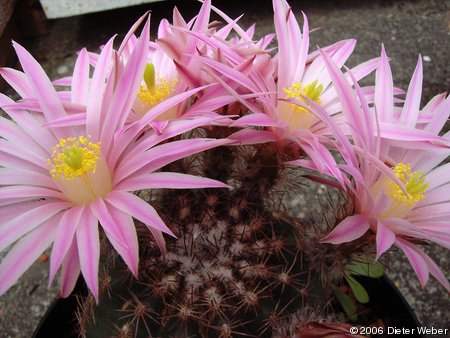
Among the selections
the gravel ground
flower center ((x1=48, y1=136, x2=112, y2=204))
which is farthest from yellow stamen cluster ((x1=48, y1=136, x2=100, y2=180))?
the gravel ground

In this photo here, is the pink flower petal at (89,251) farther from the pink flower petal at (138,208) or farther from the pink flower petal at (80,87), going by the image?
the pink flower petal at (80,87)

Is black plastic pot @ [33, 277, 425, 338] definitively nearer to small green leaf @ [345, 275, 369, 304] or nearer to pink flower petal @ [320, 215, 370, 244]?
small green leaf @ [345, 275, 369, 304]

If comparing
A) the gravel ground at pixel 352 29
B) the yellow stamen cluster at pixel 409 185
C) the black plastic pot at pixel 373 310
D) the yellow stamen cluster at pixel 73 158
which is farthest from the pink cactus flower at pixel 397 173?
the gravel ground at pixel 352 29

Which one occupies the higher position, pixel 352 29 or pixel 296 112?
pixel 296 112

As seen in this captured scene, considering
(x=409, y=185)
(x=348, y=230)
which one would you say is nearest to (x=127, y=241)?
(x=348, y=230)

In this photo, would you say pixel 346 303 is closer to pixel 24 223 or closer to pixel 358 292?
pixel 358 292

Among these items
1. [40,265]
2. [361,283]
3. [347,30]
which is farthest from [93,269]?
[347,30]
